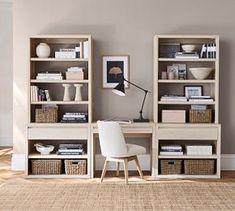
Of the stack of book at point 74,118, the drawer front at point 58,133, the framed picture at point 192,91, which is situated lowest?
the drawer front at point 58,133

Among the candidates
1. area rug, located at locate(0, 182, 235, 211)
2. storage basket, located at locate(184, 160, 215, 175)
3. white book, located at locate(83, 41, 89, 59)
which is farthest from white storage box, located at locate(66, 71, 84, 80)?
area rug, located at locate(0, 182, 235, 211)

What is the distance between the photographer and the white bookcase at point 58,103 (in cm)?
531

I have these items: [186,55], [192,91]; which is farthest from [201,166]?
[186,55]

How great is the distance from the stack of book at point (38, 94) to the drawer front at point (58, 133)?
401 mm

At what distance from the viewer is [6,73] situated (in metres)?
7.93

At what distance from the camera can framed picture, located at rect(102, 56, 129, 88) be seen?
5.75m

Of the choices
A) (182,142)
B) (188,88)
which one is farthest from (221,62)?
(182,142)

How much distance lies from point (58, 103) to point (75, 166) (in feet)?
2.69

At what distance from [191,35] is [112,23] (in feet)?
3.50

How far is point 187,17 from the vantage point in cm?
575

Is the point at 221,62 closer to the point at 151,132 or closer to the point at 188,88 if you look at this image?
the point at 188,88

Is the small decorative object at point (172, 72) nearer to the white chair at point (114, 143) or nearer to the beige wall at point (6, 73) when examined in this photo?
the white chair at point (114, 143)

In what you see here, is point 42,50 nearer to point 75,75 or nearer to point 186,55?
point 75,75

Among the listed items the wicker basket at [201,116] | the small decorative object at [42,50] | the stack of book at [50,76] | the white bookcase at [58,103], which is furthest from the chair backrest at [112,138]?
the small decorative object at [42,50]
